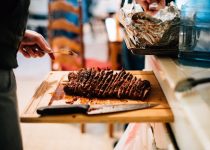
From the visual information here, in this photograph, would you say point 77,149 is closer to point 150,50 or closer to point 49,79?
point 49,79

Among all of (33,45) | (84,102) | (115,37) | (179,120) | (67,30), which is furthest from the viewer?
(67,30)

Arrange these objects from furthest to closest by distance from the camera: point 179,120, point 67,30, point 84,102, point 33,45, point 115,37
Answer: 1. point 67,30
2. point 115,37
3. point 33,45
4. point 84,102
5. point 179,120

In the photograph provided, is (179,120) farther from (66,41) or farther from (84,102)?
(66,41)

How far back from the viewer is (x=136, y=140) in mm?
1143

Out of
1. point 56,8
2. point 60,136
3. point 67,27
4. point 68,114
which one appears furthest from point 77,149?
point 68,114

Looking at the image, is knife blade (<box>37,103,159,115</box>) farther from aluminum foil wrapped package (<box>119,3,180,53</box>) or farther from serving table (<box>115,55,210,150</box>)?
aluminum foil wrapped package (<box>119,3,180,53</box>)

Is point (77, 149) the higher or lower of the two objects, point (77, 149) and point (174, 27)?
the lower

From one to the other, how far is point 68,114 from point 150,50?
1.14 ft

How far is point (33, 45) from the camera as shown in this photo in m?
1.09

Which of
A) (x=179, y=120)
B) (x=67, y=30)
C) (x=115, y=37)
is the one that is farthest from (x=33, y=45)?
(x=67, y=30)

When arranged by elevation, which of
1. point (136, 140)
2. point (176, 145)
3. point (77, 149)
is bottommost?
point (77, 149)

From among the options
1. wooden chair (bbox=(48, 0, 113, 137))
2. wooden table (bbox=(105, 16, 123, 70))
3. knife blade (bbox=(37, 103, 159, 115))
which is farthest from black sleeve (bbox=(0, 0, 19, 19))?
wooden chair (bbox=(48, 0, 113, 137))

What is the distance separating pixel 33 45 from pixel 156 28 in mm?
422

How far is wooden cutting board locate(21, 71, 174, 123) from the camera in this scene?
0.81m
